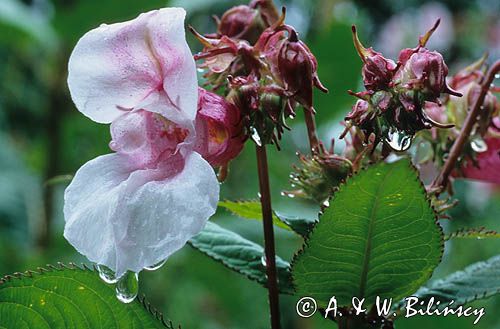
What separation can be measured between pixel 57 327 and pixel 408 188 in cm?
29

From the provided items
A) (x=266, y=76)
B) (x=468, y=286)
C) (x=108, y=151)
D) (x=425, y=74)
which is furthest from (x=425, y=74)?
(x=108, y=151)

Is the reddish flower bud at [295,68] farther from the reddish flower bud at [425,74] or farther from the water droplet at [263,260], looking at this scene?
the water droplet at [263,260]

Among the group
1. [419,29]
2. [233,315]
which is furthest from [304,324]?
[419,29]

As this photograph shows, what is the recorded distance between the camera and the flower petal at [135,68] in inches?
22.5

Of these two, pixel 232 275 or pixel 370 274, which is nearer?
pixel 370 274

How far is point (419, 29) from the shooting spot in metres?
2.59

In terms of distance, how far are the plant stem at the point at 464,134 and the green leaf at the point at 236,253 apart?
0.52ft

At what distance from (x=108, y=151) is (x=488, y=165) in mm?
939

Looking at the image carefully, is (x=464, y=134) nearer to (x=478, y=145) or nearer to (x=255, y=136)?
(x=478, y=145)

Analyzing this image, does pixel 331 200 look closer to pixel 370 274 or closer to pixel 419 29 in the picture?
pixel 370 274

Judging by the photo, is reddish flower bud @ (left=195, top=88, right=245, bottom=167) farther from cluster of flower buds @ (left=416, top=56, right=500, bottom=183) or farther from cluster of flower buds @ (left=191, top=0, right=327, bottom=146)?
cluster of flower buds @ (left=416, top=56, right=500, bottom=183)

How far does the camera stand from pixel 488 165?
0.80 metres

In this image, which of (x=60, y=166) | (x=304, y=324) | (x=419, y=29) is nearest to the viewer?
(x=304, y=324)

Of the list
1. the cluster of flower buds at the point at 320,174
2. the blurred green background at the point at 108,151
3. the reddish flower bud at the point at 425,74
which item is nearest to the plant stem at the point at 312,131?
the cluster of flower buds at the point at 320,174
